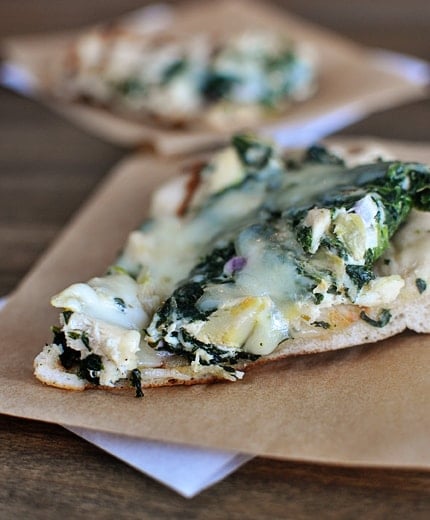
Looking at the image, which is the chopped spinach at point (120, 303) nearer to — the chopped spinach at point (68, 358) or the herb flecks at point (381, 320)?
the chopped spinach at point (68, 358)

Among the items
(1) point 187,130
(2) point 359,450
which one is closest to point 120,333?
(2) point 359,450

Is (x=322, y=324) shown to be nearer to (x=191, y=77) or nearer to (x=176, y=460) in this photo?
(x=176, y=460)

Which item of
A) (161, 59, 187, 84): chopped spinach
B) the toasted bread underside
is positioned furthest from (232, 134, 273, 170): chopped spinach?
(161, 59, 187, 84): chopped spinach

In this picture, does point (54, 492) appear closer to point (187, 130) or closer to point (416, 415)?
point (416, 415)

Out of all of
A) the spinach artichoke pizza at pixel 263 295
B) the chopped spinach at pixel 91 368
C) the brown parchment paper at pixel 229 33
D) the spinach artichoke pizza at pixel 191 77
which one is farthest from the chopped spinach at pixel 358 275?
the spinach artichoke pizza at pixel 191 77

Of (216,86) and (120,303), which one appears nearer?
(120,303)

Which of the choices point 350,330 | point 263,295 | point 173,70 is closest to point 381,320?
point 350,330

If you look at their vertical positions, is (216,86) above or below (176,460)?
→ above
